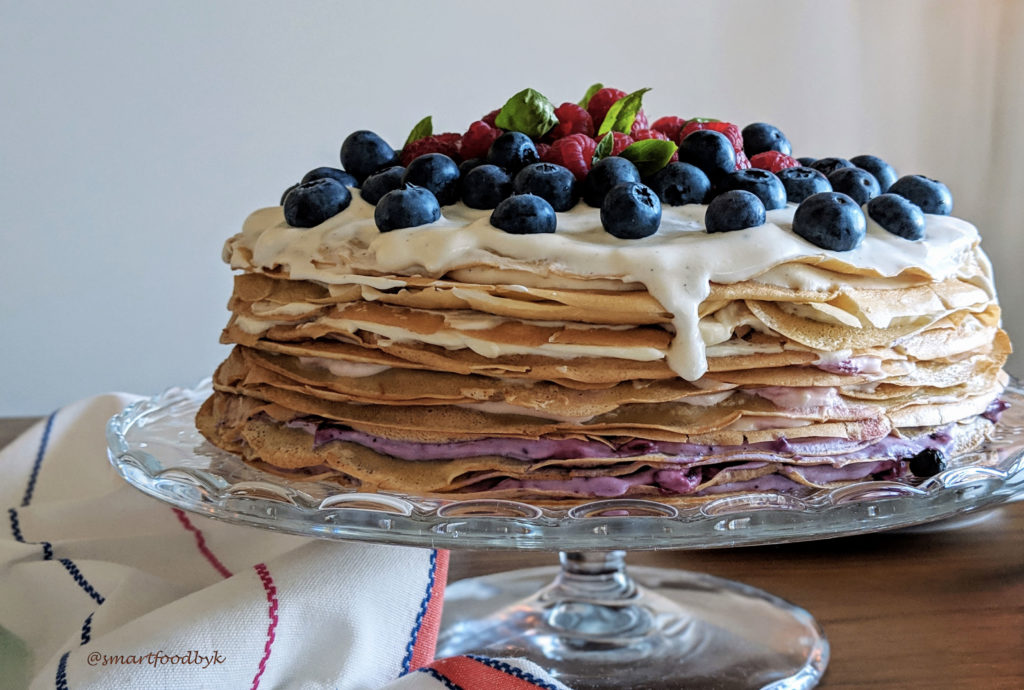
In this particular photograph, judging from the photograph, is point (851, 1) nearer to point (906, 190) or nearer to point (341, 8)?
point (341, 8)

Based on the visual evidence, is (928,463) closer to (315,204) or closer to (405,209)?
(405,209)

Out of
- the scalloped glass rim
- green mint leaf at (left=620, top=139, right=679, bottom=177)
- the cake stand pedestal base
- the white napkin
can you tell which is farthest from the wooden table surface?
green mint leaf at (left=620, top=139, right=679, bottom=177)

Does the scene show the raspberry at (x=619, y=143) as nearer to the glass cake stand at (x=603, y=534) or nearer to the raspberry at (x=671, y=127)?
the raspberry at (x=671, y=127)

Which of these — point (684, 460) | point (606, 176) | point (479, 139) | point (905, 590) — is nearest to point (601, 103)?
point (479, 139)

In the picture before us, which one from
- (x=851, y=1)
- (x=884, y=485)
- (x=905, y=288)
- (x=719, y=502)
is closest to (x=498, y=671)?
(x=719, y=502)

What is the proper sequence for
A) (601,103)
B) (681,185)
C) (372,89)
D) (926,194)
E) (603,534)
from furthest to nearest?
1. (372,89)
2. (601,103)
3. (926,194)
4. (681,185)
5. (603,534)

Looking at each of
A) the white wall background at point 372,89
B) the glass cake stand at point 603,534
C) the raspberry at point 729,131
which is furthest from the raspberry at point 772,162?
the white wall background at point 372,89

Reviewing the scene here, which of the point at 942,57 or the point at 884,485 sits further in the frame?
the point at 942,57
